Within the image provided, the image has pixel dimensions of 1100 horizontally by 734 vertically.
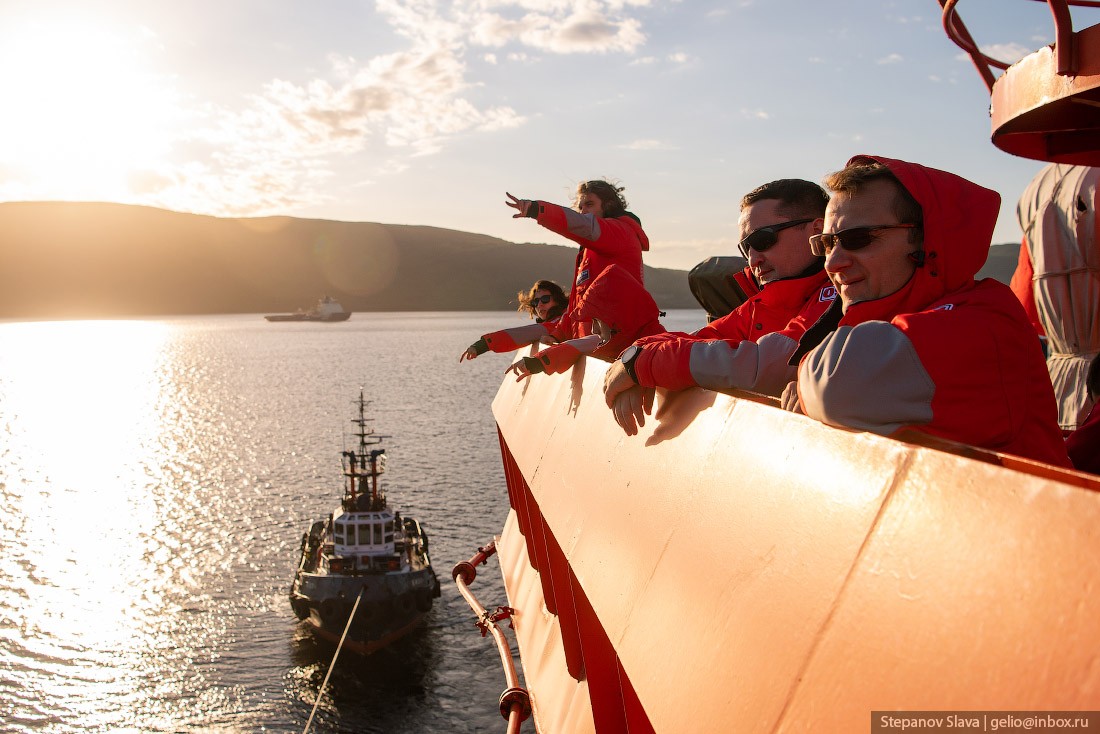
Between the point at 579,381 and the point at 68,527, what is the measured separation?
55165 millimetres

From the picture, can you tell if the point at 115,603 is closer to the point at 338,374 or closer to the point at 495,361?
the point at 338,374

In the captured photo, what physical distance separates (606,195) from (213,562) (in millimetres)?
42554

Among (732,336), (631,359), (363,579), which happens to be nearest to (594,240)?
(732,336)

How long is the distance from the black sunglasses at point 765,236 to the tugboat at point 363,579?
35.0m

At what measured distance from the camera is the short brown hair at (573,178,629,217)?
7434mm

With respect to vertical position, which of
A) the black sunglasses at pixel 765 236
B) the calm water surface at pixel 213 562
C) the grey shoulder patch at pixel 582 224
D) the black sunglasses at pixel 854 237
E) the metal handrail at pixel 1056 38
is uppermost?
the metal handrail at pixel 1056 38

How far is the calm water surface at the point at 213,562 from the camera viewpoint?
31906 millimetres

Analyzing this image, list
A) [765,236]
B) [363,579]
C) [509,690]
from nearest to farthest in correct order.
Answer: [765,236], [509,690], [363,579]

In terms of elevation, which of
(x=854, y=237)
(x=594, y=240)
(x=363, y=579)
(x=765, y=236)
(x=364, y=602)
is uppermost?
(x=594, y=240)

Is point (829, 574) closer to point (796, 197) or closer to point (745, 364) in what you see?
point (745, 364)

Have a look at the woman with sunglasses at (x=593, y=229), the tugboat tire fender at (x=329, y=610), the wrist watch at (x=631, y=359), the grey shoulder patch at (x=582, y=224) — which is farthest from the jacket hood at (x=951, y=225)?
the tugboat tire fender at (x=329, y=610)

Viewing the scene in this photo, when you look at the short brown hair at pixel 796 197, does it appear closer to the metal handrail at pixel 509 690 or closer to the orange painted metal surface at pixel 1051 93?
the orange painted metal surface at pixel 1051 93

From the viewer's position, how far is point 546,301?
9508 mm

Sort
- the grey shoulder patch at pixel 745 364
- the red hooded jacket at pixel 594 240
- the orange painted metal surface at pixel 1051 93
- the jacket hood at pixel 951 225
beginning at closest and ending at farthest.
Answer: the jacket hood at pixel 951 225 < the orange painted metal surface at pixel 1051 93 < the grey shoulder patch at pixel 745 364 < the red hooded jacket at pixel 594 240
